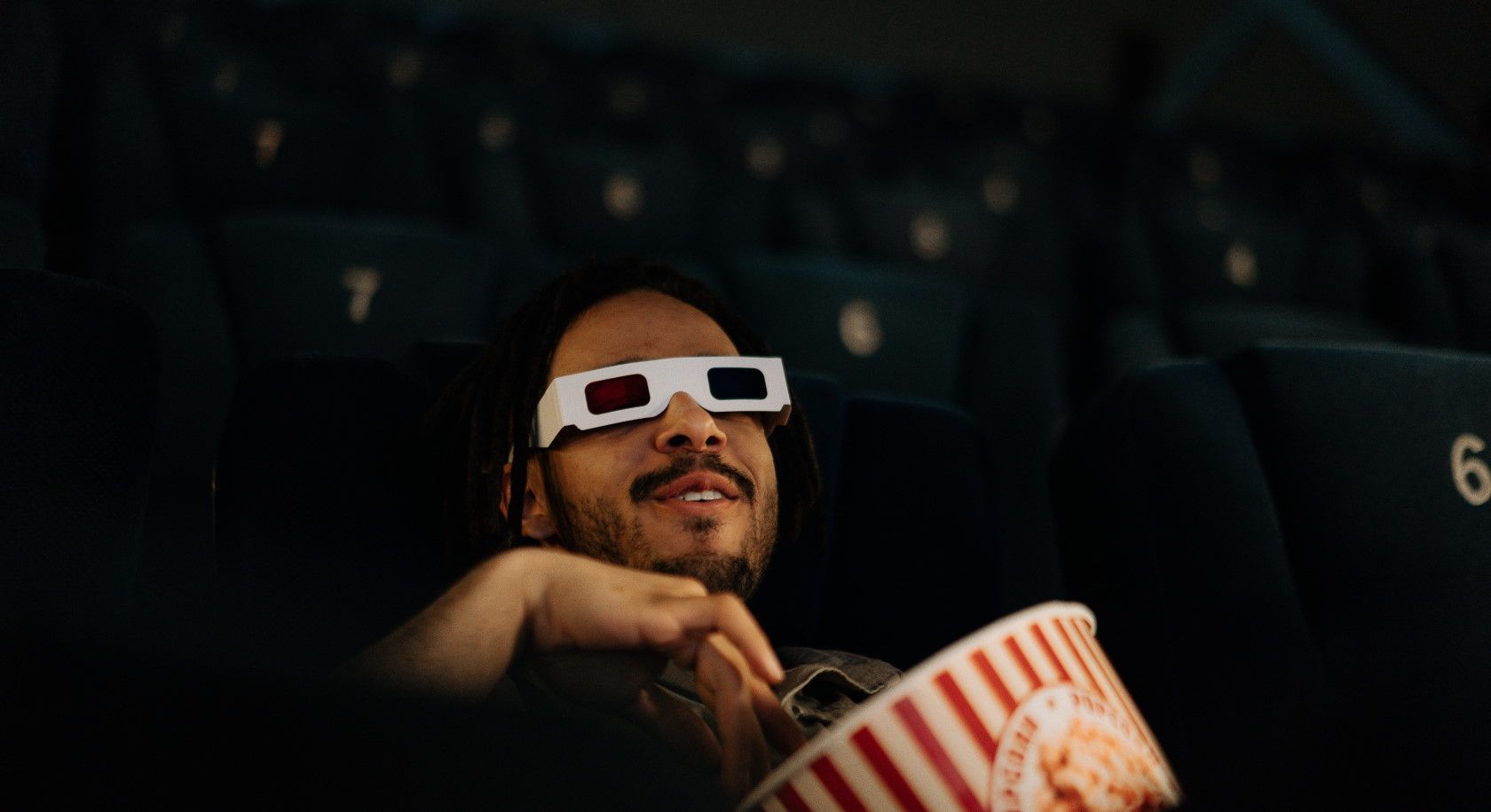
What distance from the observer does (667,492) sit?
1.91ft

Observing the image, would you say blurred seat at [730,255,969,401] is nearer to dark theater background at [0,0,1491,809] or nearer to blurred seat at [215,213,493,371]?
dark theater background at [0,0,1491,809]

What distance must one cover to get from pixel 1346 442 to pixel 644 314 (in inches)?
15.3

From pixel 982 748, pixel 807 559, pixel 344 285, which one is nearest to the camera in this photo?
pixel 982 748

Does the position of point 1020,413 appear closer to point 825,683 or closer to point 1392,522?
point 1392,522

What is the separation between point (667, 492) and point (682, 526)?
0.02 metres

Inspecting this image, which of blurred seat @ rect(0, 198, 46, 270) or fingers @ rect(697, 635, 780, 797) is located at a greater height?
blurred seat @ rect(0, 198, 46, 270)

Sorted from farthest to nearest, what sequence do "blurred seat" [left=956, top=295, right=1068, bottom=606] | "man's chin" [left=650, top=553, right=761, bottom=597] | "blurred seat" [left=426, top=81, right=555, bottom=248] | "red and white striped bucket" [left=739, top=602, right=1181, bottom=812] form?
"blurred seat" [left=426, top=81, right=555, bottom=248], "blurred seat" [left=956, top=295, right=1068, bottom=606], "man's chin" [left=650, top=553, right=761, bottom=597], "red and white striped bucket" [left=739, top=602, right=1181, bottom=812]

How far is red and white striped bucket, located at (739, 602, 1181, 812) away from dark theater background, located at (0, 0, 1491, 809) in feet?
0.13

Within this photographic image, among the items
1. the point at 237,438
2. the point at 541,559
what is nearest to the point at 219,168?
the point at 237,438

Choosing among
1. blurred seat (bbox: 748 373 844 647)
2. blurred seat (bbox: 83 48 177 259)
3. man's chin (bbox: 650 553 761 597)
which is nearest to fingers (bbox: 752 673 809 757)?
man's chin (bbox: 650 553 761 597)

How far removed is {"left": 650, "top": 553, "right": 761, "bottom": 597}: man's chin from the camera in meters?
0.57

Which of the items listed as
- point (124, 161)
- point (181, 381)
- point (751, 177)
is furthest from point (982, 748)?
point (751, 177)

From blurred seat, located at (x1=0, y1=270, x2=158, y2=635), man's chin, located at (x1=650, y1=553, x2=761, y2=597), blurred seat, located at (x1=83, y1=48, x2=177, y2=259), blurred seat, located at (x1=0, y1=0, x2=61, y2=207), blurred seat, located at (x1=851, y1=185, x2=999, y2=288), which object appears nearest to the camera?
blurred seat, located at (x1=0, y1=270, x2=158, y2=635)

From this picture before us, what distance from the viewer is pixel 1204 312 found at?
4.17 feet
